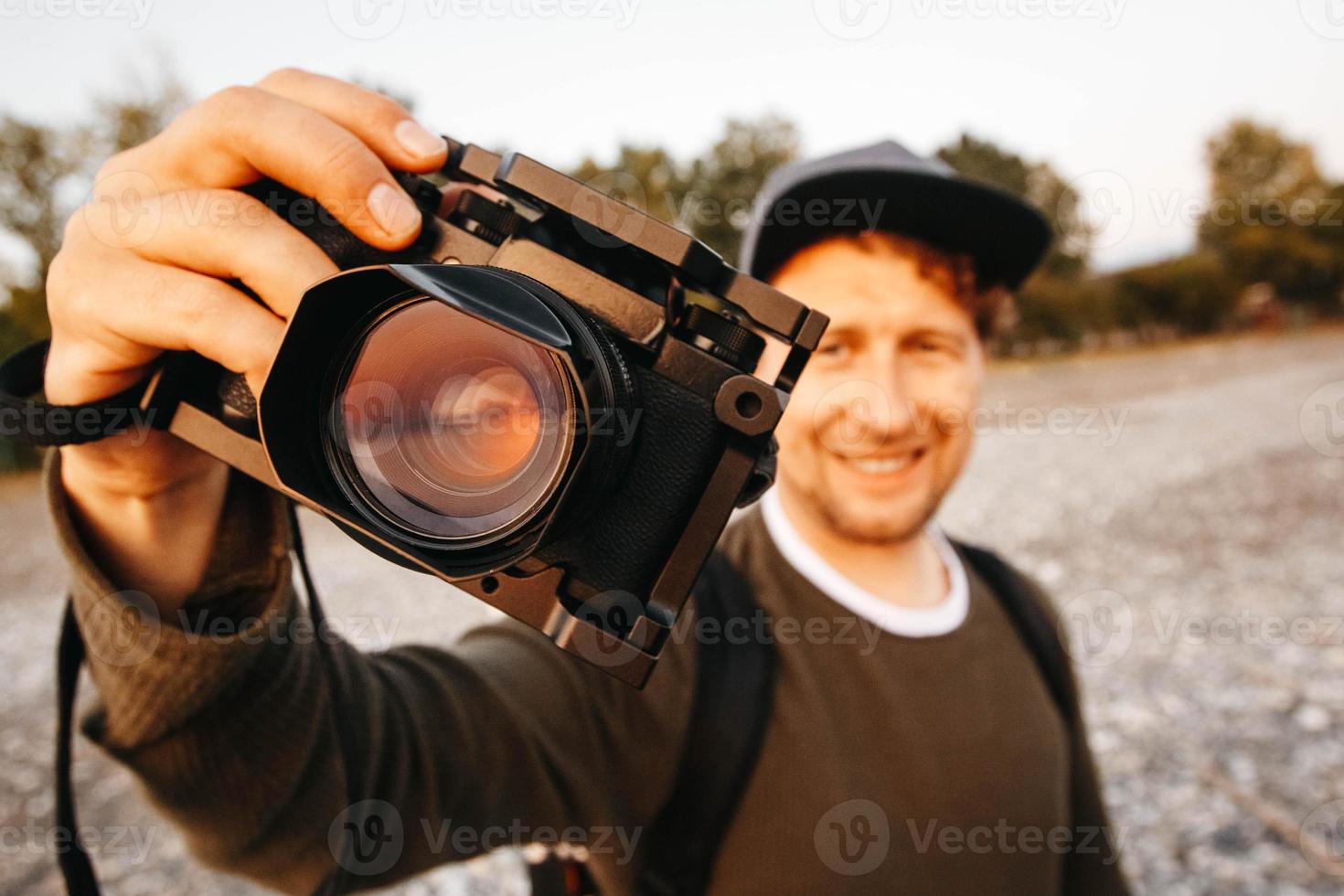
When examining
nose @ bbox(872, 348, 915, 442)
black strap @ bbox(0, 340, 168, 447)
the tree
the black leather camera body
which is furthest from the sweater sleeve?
the tree

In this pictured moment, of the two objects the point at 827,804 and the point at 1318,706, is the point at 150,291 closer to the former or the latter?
the point at 827,804

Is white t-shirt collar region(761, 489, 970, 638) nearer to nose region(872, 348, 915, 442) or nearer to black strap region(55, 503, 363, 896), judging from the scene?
nose region(872, 348, 915, 442)

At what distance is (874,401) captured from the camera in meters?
2.04

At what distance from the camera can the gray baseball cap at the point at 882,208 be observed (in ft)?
6.86

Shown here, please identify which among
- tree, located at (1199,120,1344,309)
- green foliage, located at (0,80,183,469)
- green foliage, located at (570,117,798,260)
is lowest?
green foliage, located at (0,80,183,469)

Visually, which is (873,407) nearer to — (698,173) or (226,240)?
(226,240)

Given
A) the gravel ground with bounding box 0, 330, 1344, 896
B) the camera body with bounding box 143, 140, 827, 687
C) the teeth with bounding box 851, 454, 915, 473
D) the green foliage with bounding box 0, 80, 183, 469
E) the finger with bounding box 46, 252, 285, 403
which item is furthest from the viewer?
the green foliage with bounding box 0, 80, 183, 469

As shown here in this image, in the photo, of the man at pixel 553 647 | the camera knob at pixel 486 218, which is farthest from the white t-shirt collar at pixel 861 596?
the camera knob at pixel 486 218

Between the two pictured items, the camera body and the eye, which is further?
the eye

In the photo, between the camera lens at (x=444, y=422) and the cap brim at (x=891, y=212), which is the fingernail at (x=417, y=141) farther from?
the cap brim at (x=891, y=212)

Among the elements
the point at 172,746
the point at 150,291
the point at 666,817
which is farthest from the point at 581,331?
the point at 666,817

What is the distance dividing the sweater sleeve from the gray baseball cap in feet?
4.06

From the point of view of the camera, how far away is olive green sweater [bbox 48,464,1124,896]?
46.9 inches

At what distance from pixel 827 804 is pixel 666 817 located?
1.12 ft
